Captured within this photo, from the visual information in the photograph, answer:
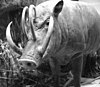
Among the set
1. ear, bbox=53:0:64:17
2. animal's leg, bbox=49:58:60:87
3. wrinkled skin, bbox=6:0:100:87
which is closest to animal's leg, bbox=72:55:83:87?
wrinkled skin, bbox=6:0:100:87

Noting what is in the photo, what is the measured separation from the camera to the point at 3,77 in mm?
2418

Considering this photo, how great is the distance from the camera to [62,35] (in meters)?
1.79

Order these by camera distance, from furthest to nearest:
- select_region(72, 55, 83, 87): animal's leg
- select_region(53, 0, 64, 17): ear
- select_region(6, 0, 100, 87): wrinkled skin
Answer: select_region(72, 55, 83, 87): animal's leg → select_region(53, 0, 64, 17): ear → select_region(6, 0, 100, 87): wrinkled skin

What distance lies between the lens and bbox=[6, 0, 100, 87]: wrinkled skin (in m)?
1.48

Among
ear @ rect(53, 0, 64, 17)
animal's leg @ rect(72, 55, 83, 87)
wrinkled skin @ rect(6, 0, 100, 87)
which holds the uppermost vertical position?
ear @ rect(53, 0, 64, 17)

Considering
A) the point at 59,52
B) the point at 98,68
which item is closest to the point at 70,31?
the point at 59,52

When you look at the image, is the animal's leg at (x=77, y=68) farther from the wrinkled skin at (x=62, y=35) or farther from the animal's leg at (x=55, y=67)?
the animal's leg at (x=55, y=67)

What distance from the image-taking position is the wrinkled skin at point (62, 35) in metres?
1.48

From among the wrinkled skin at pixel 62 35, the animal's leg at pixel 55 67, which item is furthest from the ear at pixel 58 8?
the animal's leg at pixel 55 67

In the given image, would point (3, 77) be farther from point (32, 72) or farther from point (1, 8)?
point (1, 8)

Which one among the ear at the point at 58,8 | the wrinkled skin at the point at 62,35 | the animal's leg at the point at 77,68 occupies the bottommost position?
the animal's leg at the point at 77,68

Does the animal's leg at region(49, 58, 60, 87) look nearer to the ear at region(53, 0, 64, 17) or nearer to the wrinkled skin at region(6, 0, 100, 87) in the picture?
the wrinkled skin at region(6, 0, 100, 87)

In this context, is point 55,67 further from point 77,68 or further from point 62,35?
point 62,35

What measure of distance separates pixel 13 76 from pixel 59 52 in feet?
2.80
